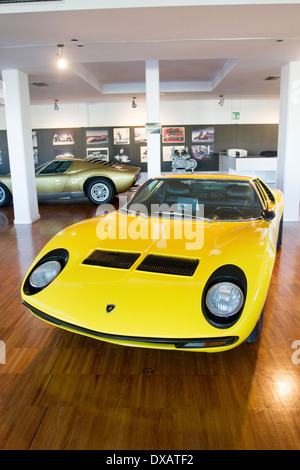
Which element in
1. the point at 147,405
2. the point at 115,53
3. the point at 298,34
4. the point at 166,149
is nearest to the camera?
the point at 147,405

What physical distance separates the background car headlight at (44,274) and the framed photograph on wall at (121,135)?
10621 millimetres

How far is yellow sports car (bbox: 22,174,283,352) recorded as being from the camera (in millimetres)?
1974

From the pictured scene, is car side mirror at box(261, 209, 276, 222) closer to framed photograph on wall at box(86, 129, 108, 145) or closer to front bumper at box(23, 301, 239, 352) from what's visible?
front bumper at box(23, 301, 239, 352)

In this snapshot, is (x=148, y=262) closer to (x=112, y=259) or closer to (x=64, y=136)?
(x=112, y=259)

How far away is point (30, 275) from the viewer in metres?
2.50

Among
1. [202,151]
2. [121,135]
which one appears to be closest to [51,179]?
[121,135]

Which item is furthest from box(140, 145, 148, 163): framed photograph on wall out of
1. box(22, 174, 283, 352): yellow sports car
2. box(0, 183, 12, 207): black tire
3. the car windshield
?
box(22, 174, 283, 352): yellow sports car

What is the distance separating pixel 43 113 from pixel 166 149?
4239mm

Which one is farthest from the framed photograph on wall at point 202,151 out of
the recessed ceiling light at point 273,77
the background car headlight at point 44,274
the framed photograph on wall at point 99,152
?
the background car headlight at point 44,274

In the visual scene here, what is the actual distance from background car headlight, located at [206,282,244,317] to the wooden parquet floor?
1.50 feet

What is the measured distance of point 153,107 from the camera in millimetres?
6496

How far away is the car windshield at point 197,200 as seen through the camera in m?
3.25
